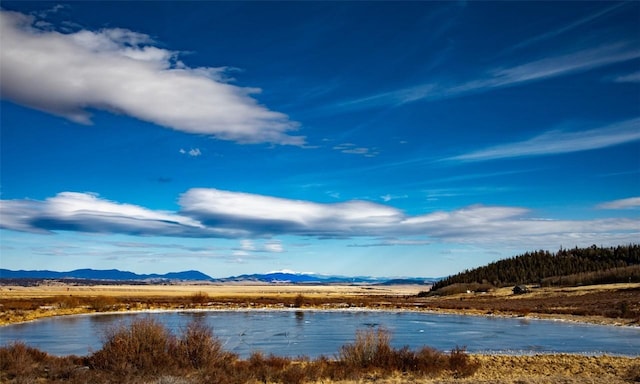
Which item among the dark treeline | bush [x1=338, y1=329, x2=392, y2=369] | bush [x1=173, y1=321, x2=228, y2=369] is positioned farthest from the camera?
the dark treeline

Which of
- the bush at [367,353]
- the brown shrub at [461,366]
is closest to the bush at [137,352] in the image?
the bush at [367,353]

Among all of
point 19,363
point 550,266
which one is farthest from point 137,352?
point 550,266

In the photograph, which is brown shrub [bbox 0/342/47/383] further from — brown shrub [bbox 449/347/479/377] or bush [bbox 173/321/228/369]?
brown shrub [bbox 449/347/479/377]

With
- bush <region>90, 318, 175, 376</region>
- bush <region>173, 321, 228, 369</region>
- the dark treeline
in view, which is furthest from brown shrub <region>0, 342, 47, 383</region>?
the dark treeline

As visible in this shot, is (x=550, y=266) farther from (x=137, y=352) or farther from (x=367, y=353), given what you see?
(x=137, y=352)

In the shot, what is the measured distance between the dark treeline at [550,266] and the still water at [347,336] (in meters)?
54.3

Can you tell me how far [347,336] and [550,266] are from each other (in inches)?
3267

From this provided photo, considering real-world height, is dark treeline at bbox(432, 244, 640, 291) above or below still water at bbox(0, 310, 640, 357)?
above

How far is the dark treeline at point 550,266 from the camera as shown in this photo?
97.1 metres

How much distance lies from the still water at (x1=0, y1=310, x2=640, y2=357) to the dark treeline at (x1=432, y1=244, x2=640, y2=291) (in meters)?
54.3

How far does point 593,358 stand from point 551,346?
6.53 metres

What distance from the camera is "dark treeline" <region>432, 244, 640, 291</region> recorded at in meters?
97.1

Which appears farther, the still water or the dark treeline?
the dark treeline

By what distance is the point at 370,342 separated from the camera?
20578 mm
